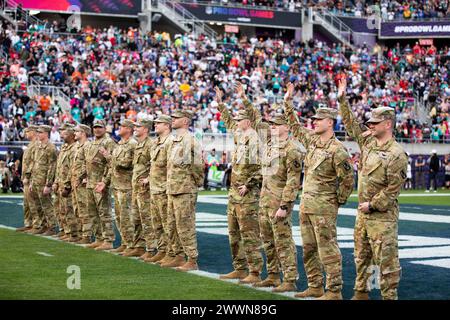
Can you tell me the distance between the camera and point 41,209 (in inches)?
701

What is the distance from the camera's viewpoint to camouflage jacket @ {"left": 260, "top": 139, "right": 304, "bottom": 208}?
10.6 m

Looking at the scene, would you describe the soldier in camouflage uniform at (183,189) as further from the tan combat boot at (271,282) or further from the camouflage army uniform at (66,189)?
the camouflage army uniform at (66,189)

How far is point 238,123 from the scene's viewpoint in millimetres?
11891

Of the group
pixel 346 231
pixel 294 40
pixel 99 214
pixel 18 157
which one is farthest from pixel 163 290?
pixel 294 40

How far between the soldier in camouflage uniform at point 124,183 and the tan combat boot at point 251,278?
332 cm

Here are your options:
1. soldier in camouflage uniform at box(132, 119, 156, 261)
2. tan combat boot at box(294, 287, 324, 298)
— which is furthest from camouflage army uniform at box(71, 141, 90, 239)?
tan combat boot at box(294, 287, 324, 298)

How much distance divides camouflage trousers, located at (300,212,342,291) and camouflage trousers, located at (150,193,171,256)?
11.3 feet

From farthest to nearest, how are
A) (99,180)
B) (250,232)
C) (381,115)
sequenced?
(99,180) → (250,232) → (381,115)

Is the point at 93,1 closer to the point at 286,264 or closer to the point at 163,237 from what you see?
the point at 163,237

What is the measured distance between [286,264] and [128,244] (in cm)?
435

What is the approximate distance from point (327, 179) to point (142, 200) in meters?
4.50

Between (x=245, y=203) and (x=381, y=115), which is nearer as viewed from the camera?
(x=381, y=115)

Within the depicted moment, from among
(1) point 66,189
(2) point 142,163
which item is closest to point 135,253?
(2) point 142,163

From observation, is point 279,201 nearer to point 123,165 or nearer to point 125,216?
point 125,216
